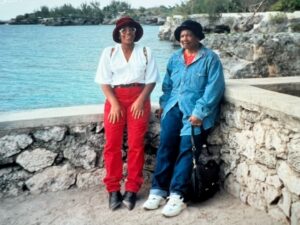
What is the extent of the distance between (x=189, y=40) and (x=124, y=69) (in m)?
0.58

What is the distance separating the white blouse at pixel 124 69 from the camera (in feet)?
11.9

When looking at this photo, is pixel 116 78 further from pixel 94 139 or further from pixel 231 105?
pixel 231 105

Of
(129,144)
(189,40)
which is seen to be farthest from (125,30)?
(129,144)

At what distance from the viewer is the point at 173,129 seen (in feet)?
11.9

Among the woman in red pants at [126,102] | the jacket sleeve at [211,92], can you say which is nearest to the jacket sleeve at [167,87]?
the woman in red pants at [126,102]

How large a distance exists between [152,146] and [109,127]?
58 centimetres

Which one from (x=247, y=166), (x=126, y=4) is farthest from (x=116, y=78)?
(x=126, y=4)

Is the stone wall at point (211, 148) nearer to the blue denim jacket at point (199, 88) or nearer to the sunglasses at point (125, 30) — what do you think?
the blue denim jacket at point (199, 88)

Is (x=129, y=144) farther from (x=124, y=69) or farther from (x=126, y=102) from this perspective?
(x=124, y=69)

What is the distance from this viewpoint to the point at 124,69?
143 inches

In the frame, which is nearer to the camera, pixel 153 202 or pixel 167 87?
pixel 153 202

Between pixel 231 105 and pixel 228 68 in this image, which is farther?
pixel 228 68

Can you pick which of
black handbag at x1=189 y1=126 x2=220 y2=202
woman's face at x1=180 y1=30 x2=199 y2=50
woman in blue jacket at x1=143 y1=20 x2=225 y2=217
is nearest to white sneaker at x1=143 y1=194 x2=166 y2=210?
woman in blue jacket at x1=143 y1=20 x2=225 y2=217

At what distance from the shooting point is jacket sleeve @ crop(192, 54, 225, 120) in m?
3.49
